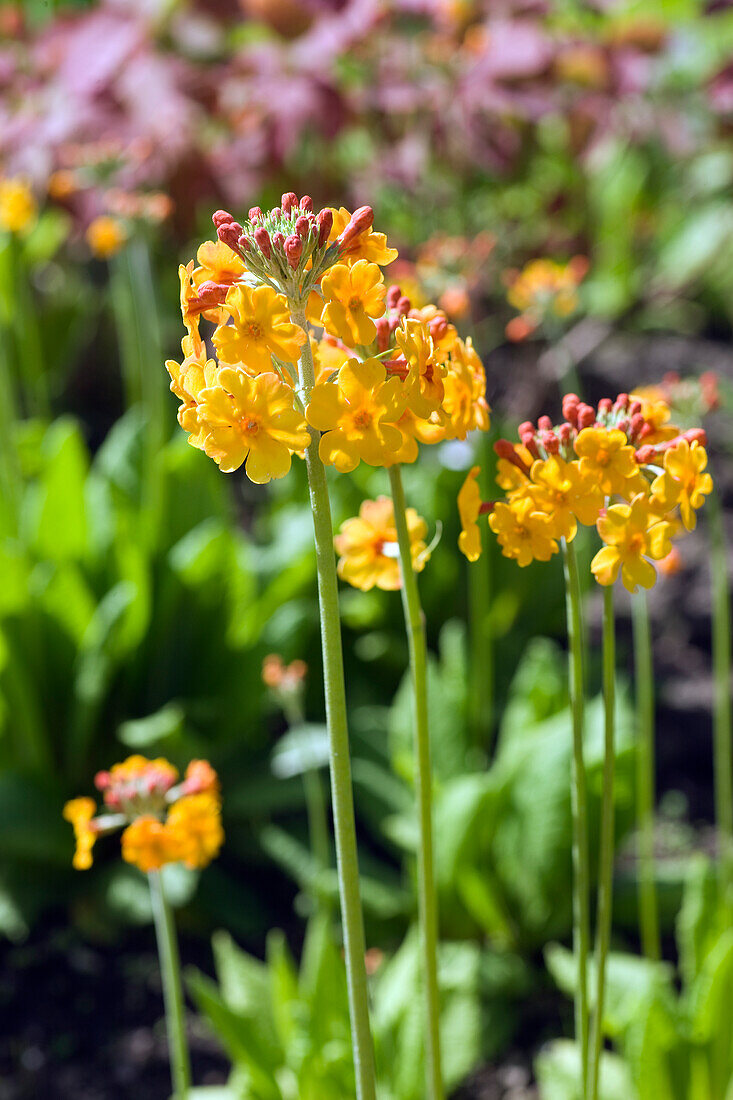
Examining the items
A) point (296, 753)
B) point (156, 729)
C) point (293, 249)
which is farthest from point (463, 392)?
point (296, 753)

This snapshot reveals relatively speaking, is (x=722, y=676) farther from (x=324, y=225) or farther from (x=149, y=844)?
(x=324, y=225)

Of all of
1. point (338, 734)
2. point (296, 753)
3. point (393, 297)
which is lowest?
point (296, 753)

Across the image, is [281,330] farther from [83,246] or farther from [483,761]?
[83,246]

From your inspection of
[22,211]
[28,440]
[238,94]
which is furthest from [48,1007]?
[238,94]

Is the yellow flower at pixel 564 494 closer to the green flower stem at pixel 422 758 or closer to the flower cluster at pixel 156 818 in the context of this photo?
the green flower stem at pixel 422 758

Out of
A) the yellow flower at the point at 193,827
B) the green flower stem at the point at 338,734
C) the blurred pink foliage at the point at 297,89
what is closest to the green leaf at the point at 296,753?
the yellow flower at the point at 193,827

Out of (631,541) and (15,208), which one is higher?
(15,208)
